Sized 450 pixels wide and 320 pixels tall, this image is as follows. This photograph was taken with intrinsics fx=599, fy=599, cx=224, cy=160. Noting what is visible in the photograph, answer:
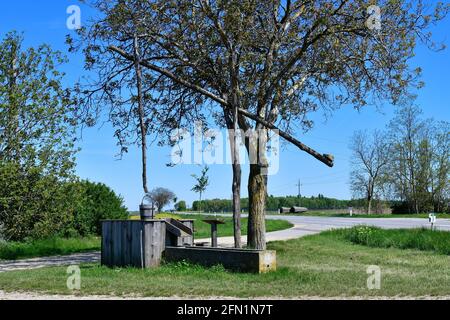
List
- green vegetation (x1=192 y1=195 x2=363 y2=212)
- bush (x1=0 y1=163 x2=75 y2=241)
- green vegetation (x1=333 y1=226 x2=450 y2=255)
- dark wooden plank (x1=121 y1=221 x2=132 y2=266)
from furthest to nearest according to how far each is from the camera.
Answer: green vegetation (x1=192 y1=195 x2=363 y2=212)
bush (x1=0 y1=163 x2=75 y2=241)
green vegetation (x1=333 y1=226 x2=450 y2=255)
dark wooden plank (x1=121 y1=221 x2=132 y2=266)

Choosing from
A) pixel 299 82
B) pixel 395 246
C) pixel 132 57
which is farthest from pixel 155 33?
pixel 395 246

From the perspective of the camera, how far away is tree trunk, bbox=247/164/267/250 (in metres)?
18.2

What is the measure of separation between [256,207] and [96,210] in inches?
494

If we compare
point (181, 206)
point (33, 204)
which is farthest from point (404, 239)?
point (181, 206)

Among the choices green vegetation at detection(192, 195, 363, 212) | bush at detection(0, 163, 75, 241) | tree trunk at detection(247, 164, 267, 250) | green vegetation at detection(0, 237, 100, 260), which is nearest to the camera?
tree trunk at detection(247, 164, 267, 250)

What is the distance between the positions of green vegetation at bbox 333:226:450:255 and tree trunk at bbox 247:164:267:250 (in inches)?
198

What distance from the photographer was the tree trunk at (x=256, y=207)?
1819cm

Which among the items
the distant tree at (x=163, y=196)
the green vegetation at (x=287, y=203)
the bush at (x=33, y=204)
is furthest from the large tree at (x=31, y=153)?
the green vegetation at (x=287, y=203)

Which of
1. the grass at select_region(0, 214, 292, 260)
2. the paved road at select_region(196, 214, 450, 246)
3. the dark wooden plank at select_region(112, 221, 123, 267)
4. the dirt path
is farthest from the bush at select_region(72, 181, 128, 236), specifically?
the dark wooden plank at select_region(112, 221, 123, 267)

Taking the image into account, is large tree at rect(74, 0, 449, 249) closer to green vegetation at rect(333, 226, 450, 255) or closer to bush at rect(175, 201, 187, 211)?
green vegetation at rect(333, 226, 450, 255)

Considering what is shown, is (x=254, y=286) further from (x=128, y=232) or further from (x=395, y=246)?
(x=395, y=246)

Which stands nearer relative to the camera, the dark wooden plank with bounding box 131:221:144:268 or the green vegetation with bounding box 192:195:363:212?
the dark wooden plank with bounding box 131:221:144:268

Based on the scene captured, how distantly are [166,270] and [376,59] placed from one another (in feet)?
31.4

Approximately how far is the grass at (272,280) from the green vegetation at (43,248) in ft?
20.3
